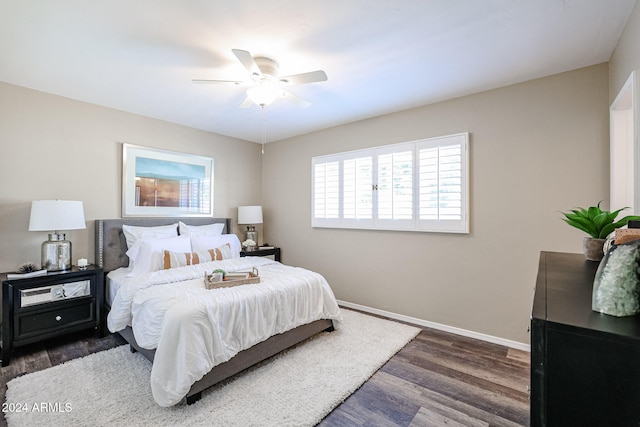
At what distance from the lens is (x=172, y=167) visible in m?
4.02

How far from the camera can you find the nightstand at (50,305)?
8.18 ft

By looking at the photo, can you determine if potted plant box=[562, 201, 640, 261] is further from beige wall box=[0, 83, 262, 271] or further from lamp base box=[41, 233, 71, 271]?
beige wall box=[0, 83, 262, 271]

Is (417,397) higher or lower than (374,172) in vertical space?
lower

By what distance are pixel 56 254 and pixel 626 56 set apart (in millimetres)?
5057

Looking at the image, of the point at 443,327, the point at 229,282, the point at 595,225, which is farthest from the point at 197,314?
the point at 443,327

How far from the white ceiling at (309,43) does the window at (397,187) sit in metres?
0.65

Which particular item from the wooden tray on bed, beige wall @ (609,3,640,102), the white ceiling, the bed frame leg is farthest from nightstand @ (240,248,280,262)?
beige wall @ (609,3,640,102)

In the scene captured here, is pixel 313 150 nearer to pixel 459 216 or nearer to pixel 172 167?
pixel 172 167

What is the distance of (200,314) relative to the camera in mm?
2051

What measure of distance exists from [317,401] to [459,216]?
2273mm

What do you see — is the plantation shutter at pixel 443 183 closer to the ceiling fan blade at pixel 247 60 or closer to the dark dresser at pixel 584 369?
the ceiling fan blade at pixel 247 60

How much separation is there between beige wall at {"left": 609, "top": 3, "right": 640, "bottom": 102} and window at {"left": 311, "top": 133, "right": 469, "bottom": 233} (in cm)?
112

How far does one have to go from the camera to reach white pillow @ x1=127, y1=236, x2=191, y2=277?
3.05 metres

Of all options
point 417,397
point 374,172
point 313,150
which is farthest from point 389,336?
point 313,150
